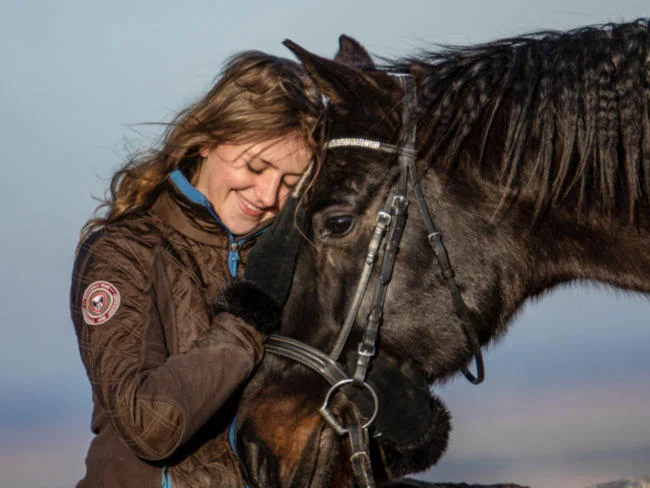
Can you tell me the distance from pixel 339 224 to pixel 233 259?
45cm

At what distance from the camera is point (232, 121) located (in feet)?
8.87

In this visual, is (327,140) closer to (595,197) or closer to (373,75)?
(373,75)

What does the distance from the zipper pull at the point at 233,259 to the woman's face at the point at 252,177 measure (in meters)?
0.08

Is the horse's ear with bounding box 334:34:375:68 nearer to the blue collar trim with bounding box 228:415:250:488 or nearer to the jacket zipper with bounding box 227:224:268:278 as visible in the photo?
the jacket zipper with bounding box 227:224:268:278

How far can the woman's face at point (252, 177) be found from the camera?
2.67 m

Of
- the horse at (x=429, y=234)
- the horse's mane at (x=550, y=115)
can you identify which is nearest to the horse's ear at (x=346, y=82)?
the horse at (x=429, y=234)

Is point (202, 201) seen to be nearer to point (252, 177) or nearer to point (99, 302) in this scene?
point (252, 177)

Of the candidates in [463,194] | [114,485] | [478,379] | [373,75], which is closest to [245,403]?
[114,485]

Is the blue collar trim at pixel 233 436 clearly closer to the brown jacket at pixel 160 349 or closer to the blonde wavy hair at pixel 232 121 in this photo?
the brown jacket at pixel 160 349

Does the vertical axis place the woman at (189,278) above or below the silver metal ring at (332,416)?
above

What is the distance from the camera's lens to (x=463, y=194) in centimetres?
243

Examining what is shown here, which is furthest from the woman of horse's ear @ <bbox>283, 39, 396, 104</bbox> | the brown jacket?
horse's ear @ <bbox>283, 39, 396, 104</bbox>

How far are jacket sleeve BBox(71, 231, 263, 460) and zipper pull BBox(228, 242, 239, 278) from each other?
29 cm

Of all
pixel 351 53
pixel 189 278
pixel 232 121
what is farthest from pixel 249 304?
pixel 351 53
